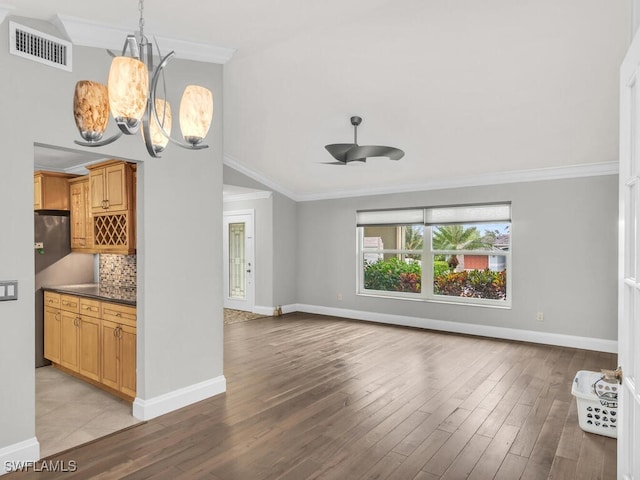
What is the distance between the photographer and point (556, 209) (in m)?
5.51

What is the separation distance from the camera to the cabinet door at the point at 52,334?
4.27 metres

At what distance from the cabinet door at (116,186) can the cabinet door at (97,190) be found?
86 mm

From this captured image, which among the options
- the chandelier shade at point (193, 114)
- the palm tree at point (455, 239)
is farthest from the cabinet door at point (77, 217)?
the palm tree at point (455, 239)

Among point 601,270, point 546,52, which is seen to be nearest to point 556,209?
point 601,270

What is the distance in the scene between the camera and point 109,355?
11.8 ft

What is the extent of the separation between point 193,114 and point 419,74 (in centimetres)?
293

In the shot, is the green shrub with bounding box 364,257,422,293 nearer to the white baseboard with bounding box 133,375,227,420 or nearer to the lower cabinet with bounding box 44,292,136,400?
the white baseboard with bounding box 133,375,227,420

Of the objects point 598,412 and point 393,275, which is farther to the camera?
point 393,275

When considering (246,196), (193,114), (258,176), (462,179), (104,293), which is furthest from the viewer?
(246,196)

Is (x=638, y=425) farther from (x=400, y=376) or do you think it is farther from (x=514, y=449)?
(x=400, y=376)

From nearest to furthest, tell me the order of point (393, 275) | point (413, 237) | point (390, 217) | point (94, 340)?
point (94, 340)
point (413, 237)
point (390, 217)
point (393, 275)

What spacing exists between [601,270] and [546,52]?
308cm

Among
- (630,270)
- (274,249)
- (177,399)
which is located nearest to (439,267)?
(274,249)

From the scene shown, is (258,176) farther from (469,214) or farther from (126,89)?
(126,89)
